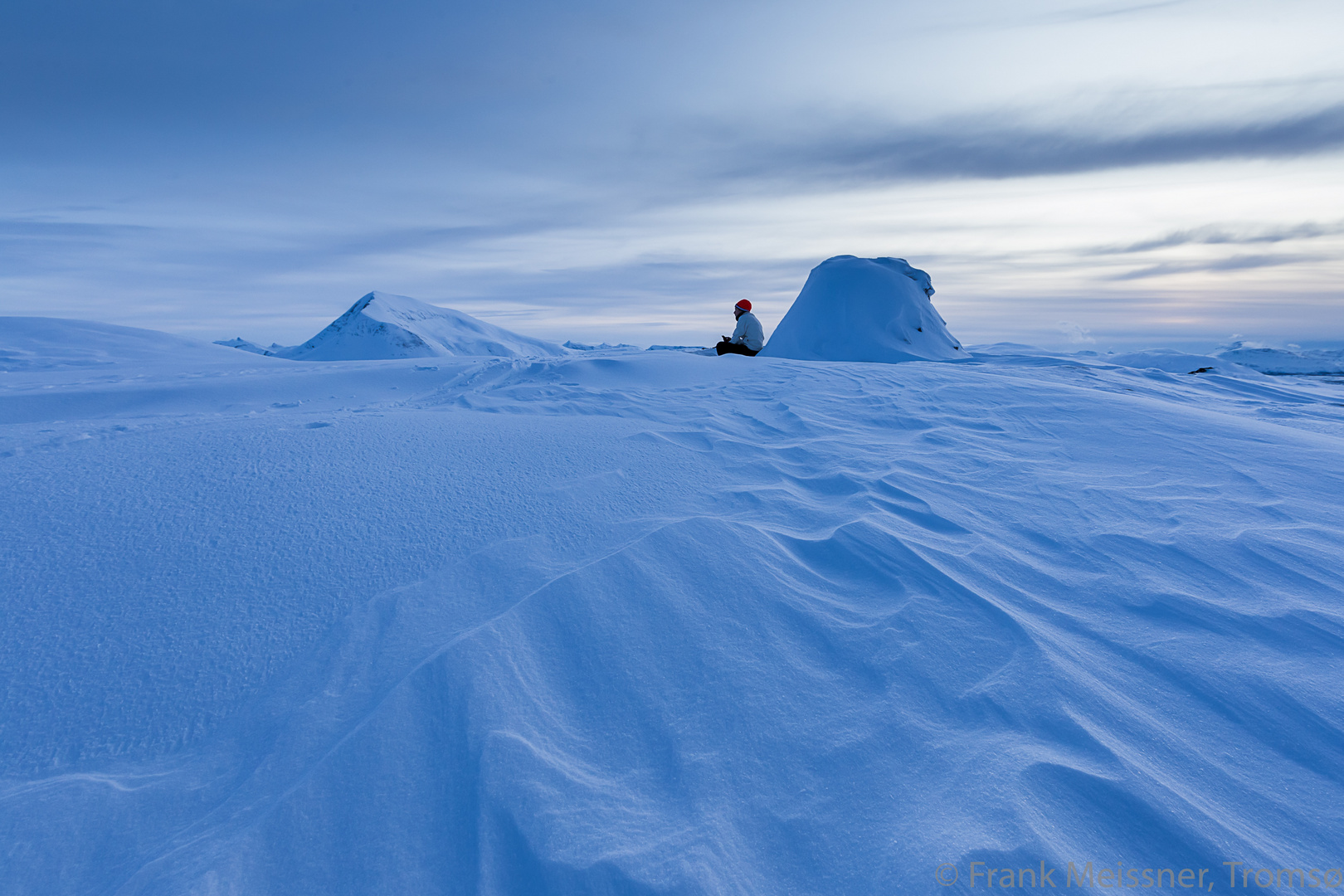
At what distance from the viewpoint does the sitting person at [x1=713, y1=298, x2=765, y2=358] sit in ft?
33.8

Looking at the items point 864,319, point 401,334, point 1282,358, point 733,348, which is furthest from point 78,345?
point 401,334

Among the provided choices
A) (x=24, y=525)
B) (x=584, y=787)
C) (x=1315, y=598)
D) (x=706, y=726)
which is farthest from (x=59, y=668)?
(x=1315, y=598)

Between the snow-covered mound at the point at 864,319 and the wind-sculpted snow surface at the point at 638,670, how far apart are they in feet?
27.0

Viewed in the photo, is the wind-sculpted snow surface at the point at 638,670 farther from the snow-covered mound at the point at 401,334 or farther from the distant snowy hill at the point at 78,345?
the snow-covered mound at the point at 401,334

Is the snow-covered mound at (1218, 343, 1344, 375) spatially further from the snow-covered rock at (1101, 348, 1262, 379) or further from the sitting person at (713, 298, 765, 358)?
the sitting person at (713, 298, 765, 358)

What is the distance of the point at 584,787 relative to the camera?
1194mm

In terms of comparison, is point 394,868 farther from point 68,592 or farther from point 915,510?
point 915,510

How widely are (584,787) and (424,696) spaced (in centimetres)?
43

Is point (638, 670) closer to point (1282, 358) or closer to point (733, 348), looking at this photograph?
point (733, 348)

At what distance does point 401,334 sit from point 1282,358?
4225 centimetres

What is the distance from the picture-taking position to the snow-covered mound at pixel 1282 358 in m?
16.3

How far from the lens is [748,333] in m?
10.5

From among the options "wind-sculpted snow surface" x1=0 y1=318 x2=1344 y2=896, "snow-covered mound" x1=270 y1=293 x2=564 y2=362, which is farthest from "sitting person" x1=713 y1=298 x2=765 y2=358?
"snow-covered mound" x1=270 y1=293 x2=564 y2=362

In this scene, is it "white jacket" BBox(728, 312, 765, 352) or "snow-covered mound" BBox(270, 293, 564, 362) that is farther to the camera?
"snow-covered mound" BBox(270, 293, 564, 362)
